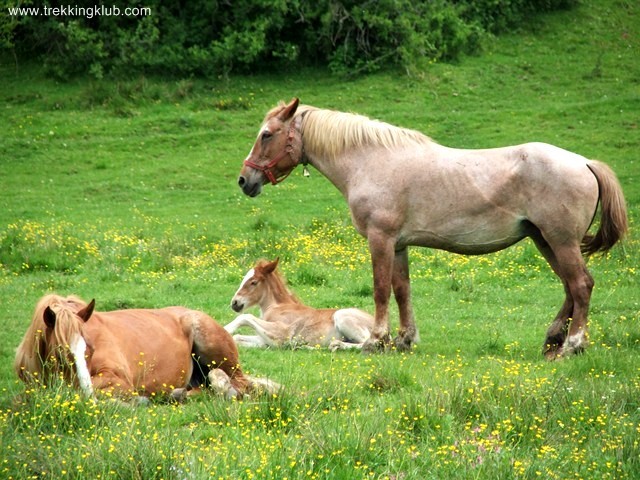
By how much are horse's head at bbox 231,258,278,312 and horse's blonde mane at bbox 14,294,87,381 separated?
4576mm

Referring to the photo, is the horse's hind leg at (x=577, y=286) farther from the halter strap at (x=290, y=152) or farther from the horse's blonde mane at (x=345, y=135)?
the halter strap at (x=290, y=152)

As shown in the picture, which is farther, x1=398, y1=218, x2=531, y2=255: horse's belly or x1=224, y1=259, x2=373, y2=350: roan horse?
x1=224, y1=259, x2=373, y2=350: roan horse

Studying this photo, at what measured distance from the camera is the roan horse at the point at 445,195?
34.3ft

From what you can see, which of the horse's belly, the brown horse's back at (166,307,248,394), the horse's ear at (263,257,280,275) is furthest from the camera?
the horse's ear at (263,257,280,275)

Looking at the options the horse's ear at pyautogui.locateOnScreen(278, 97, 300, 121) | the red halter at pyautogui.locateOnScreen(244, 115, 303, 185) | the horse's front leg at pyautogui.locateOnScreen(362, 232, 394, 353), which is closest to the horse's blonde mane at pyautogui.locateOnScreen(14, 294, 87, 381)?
the horse's front leg at pyautogui.locateOnScreen(362, 232, 394, 353)

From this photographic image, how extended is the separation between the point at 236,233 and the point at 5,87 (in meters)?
13.4

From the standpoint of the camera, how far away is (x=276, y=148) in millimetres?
11422

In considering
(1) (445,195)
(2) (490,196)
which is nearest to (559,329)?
(2) (490,196)

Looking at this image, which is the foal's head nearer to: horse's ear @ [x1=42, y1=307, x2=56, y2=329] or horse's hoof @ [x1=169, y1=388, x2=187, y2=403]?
horse's hoof @ [x1=169, y1=388, x2=187, y2=403]

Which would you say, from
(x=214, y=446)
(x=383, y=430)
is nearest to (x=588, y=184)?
(x=383, y=430)

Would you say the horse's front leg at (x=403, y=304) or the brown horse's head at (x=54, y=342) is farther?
the horse's front leg at (x=403, y=304)

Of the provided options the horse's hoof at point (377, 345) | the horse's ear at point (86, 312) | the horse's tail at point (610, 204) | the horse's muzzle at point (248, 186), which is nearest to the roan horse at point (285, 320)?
the horse's hoof at point (377, 345)

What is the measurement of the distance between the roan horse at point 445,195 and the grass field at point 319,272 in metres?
0.75

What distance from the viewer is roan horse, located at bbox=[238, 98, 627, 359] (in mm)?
10445
